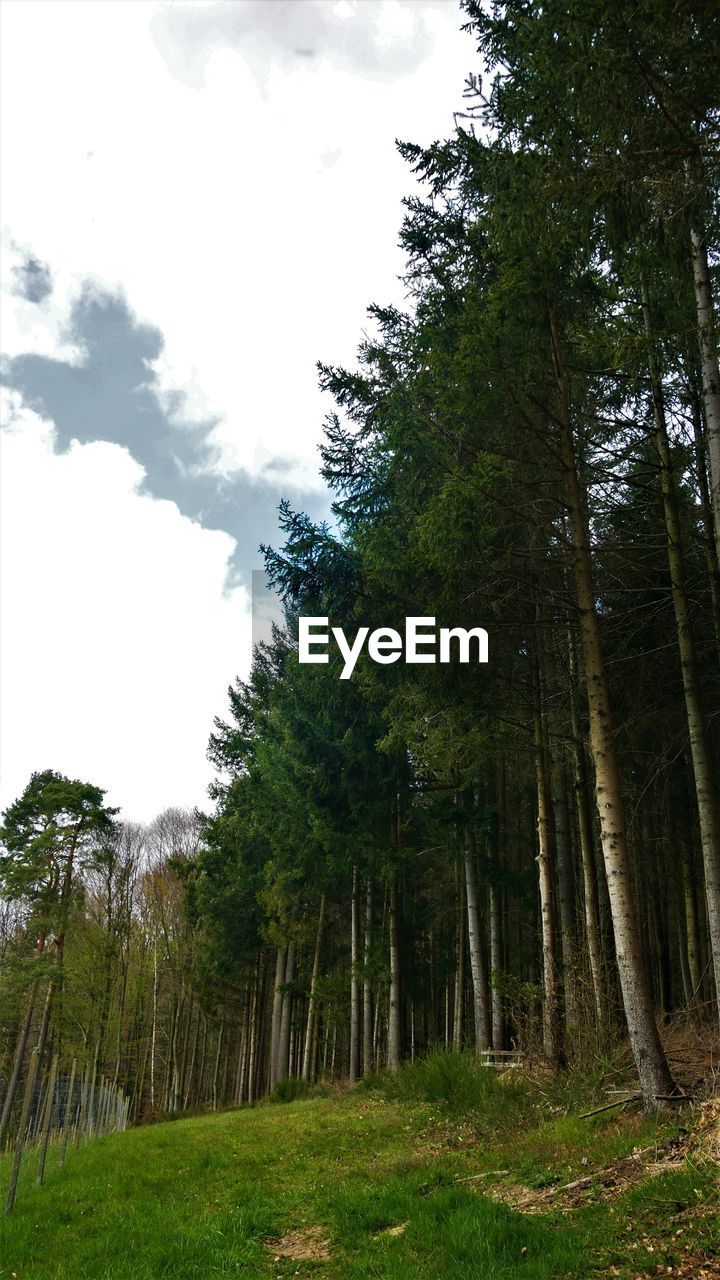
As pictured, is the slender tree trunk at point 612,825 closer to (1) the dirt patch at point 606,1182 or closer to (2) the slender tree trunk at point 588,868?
(2) the slender tree trunk at point 588,868

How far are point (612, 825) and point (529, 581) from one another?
3.16 meters

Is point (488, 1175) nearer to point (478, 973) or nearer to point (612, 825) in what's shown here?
point (612, 825)

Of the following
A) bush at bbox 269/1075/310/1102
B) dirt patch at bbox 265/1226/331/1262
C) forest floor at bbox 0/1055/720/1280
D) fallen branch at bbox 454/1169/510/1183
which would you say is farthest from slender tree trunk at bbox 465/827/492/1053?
dirt patch at bbox 265/1226/331/1262

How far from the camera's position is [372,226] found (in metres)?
13.0

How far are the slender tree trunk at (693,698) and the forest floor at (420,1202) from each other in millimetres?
2409

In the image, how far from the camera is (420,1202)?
21.4ft

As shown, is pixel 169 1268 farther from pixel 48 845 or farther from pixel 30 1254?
pixel 48 845

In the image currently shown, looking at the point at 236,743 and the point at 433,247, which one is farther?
the point at 236,743

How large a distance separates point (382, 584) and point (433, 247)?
17.4 ft

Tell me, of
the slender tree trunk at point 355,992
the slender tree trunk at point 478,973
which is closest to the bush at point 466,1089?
the slender tree trunk at point 478,973

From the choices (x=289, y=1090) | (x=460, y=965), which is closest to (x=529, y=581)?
(x=460, y=965)

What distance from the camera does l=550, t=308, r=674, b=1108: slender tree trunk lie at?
782 cm

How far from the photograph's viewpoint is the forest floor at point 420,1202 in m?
5.00

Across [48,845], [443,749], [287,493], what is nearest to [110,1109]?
[48,845]
